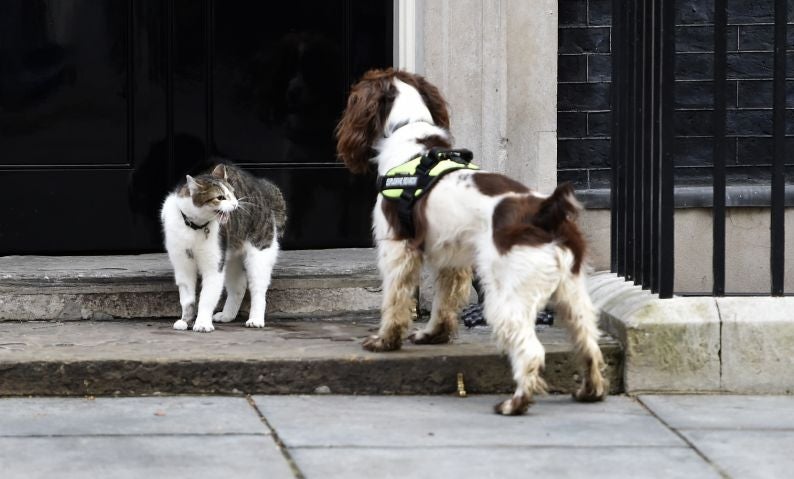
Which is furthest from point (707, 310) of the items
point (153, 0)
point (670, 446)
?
point (153, 0)

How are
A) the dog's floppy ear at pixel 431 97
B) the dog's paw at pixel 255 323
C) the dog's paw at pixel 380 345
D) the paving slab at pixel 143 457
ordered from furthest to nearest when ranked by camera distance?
the dog's paw at pixel 255 323, the dog's floppy ear at pixel 431 97, the dog's paw at pixel 380 345, the paving slab at pixel 143 457

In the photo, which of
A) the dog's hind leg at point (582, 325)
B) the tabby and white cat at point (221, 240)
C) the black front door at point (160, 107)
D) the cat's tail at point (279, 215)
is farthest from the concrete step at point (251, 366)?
the black front door at point (160, 107)

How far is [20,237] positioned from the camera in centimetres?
745

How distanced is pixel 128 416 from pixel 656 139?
264cm

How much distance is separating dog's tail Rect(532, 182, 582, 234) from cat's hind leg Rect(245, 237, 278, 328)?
1.89 meters

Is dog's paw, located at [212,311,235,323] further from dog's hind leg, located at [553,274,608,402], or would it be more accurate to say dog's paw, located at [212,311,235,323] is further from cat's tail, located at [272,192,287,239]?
dog's hind leg, located at [553,274,608,402]

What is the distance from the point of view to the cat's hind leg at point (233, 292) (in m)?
7.01

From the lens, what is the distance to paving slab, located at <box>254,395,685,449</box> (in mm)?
5133

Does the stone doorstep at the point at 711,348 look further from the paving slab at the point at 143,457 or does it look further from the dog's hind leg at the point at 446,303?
the paving slab at the point at 143,457

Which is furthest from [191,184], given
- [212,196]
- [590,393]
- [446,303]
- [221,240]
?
[590,393]

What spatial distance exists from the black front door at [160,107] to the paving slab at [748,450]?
9.76 feet

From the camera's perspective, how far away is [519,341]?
5.47 metres

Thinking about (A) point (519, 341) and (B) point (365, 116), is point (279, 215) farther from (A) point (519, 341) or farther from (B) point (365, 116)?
(A) point (519, 341)

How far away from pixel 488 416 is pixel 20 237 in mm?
3186
